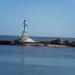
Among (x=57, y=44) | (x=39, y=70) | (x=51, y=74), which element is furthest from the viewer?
(x=57, y=44)

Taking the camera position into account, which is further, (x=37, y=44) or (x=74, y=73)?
(x=37, y=44)

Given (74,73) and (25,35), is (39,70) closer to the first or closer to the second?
(74,73)

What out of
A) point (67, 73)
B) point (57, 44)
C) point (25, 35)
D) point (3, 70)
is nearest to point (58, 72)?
point (67, 73)

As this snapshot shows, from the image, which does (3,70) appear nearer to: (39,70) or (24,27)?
(39,70)

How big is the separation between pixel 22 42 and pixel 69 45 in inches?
450

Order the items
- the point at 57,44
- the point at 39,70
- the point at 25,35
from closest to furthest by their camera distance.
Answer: the point at 39,70
the point at 25,35
the point at 57,44

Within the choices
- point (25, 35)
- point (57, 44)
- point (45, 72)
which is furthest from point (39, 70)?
point (57, 44)

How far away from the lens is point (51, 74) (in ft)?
107

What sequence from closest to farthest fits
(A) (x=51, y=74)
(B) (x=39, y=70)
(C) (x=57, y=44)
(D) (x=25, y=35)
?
1. (A) (x=51, y=74)
2. (B) (x=39, y=70)
3. (D) (x=25, y=35)
4. (C) (x=57, y=44)

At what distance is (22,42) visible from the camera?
84438 millimetres

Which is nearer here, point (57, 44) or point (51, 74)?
point (51, 74)

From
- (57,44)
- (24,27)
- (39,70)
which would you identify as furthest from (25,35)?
(39,70)

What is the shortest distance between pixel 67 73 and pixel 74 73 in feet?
1.92

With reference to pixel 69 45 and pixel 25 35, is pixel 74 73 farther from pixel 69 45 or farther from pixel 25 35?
pixel 69 45
